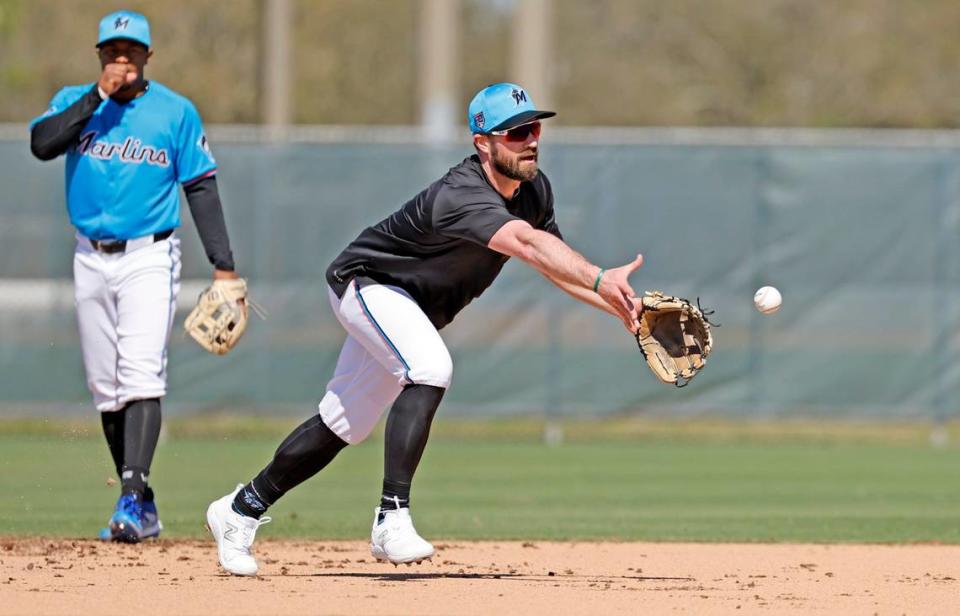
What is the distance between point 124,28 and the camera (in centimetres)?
708

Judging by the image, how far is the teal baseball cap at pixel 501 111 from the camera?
19.3 feet

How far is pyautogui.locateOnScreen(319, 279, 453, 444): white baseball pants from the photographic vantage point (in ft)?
19.2

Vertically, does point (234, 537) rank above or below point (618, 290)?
below

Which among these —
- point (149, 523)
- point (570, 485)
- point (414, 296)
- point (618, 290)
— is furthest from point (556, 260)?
point (570, 485)

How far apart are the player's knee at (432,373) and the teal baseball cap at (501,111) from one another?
0.84 m

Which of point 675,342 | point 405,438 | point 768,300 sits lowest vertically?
point 405,438

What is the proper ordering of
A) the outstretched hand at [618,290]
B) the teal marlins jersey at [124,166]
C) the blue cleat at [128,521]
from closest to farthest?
1. the outstretched hand at [618,290]
2. the blue cleat at [128,521]
3. the teal marlins jersey at [124,166]

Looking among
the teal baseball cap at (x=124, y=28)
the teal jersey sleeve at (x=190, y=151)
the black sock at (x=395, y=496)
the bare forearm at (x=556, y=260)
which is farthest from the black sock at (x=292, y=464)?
the teal baseball cap at (x=124, y=28)

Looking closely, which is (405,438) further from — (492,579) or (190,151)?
(190,151)

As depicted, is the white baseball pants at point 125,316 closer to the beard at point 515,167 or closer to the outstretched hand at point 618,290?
the beard at point 515,167

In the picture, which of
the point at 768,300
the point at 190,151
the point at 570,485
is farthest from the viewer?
the point at 570,485

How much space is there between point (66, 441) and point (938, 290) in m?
6.60

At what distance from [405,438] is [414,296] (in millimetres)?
604

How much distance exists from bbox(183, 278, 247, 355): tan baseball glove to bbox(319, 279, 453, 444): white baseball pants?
989mm
